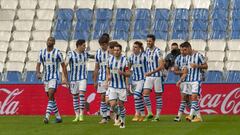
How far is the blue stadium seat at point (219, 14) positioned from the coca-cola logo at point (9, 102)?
1139 centimetres

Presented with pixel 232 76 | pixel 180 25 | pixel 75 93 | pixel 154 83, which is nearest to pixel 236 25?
pixel 180 25

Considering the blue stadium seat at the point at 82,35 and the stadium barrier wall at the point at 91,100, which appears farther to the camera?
the blue stadium seat at the point at 82,35

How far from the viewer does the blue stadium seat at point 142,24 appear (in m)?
32.2

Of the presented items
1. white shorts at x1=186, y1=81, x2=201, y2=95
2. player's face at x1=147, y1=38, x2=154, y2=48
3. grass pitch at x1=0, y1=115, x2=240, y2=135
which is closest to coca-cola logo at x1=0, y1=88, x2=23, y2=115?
grass pitch at x1=0, y1=115, x2=240, y2=135

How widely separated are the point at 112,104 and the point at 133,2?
17.3 m

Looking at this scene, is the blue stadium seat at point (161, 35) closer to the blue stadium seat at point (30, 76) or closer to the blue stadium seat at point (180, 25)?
the blue stadium seat at point (180, 25)

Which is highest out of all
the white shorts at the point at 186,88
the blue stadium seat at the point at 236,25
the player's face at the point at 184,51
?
the blue stadium seat at the point at 236,25

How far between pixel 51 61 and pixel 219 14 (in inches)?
599

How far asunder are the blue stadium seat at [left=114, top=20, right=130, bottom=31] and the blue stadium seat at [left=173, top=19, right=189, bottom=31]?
86.0 inches

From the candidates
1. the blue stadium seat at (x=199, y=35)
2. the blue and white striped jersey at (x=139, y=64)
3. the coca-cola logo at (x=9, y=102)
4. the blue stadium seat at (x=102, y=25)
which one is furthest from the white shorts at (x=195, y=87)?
the blue stadium seat at (x=102, y=25)

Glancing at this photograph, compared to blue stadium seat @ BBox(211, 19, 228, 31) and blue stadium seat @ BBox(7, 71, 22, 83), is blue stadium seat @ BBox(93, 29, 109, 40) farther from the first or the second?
blue stadium seat @ BBox(211, 19, 228, 31)

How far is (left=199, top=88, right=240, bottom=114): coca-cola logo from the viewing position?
23.5m

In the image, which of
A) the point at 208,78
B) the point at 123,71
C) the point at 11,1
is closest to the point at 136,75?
the point at 123,71

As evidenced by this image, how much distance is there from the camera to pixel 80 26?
108ft
